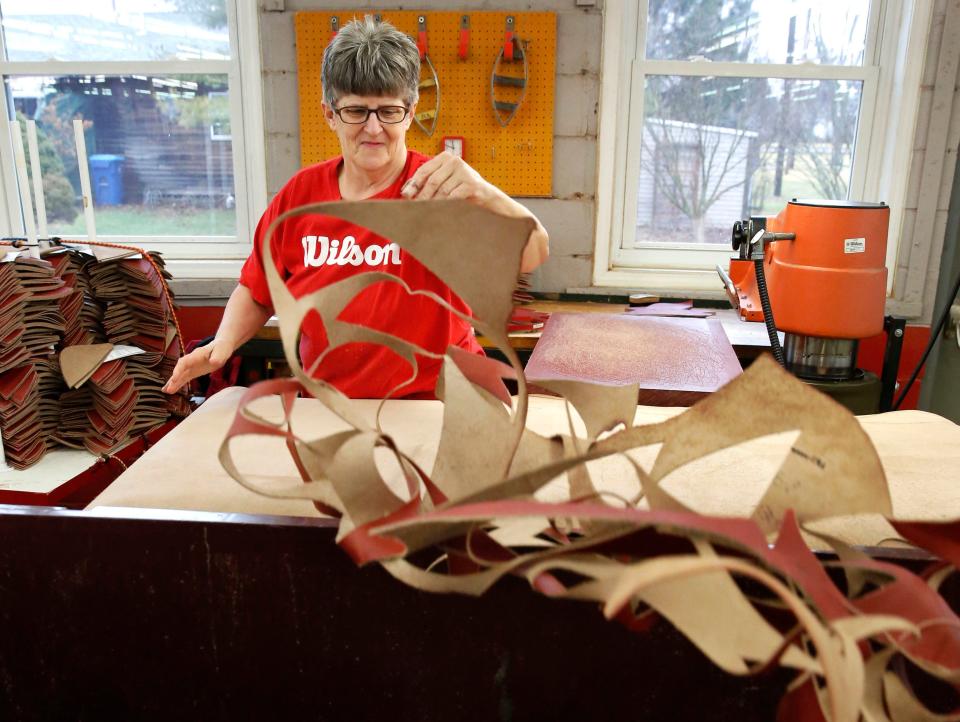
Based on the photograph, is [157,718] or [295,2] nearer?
[157,718]

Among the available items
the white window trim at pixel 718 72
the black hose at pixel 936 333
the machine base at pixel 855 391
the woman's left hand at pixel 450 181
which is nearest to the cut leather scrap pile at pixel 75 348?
the woman's left hand at pixel 450 181

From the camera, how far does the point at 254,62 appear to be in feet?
9.52

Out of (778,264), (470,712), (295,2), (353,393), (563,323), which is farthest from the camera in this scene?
(295,2)

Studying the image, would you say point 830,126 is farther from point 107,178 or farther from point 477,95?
point 107,178

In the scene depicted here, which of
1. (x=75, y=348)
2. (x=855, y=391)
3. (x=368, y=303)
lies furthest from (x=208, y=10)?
(x=855, y=391)

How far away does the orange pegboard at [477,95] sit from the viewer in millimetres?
2771

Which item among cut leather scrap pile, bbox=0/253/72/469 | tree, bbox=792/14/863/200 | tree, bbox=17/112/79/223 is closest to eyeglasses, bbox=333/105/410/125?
cut leather scrap pile, bbox=0/253/72/469

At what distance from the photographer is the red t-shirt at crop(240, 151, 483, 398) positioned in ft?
5.01

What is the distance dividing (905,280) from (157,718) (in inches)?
116

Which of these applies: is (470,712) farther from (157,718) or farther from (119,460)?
(119,460)

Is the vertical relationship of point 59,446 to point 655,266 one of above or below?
below

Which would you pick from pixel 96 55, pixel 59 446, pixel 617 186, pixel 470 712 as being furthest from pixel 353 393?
pixel 96 55

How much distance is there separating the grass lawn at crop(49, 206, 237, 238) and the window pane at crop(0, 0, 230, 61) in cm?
62

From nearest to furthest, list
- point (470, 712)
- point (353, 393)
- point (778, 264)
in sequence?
point (470, 712) < point (353, 393) < point (778, 264)
